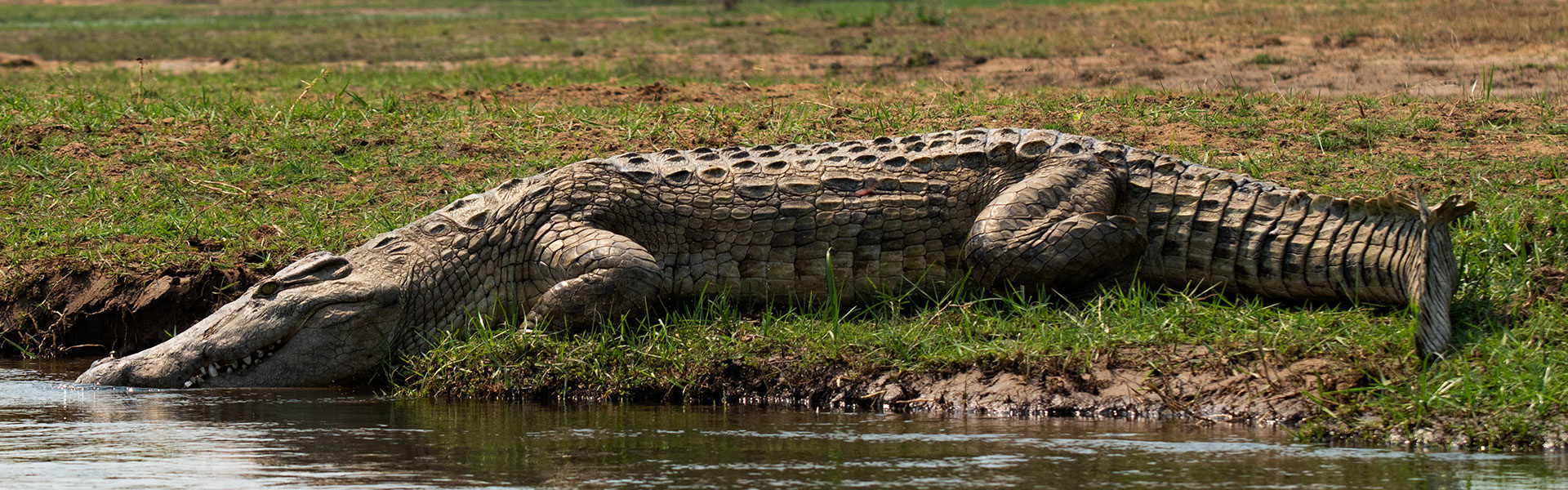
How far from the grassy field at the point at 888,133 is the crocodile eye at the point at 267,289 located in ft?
1.93

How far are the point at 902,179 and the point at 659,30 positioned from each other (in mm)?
13418

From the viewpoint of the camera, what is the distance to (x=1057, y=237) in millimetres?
5512

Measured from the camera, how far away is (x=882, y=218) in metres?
5.80

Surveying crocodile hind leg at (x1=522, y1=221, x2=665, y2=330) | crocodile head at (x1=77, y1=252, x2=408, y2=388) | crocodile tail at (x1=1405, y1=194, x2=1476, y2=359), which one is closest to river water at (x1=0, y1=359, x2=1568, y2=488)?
crocodile head at (x1=77, y1=252, x2=408, y2=388)

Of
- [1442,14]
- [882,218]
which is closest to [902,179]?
[882,218]

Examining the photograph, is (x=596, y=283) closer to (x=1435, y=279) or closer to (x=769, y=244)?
(x=769, y=244)

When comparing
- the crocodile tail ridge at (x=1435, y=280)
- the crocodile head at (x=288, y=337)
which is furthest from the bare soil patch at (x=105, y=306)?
the crocodile tail ridge at (x=1435, y=280)

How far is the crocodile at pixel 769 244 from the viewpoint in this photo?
5.52 metres

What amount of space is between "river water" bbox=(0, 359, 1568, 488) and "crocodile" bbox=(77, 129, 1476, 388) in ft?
1.51

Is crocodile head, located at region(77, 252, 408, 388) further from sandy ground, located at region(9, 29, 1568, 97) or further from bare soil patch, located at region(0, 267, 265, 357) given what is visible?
sandy ground, located at region(9, 29, 1568, 97)

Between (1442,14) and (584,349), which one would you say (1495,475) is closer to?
(584,349)

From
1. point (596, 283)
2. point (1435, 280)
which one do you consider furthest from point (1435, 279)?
point (596, 283)

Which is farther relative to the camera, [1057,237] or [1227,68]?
[1227,68]

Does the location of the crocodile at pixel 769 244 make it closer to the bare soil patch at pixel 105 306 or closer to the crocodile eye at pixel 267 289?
the crocodile eye at pixel 267 289
